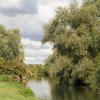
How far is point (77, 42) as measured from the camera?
185ft

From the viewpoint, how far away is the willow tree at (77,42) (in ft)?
184

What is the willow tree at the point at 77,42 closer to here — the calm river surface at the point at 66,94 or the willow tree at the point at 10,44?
the calm river surface at the point at 66,94

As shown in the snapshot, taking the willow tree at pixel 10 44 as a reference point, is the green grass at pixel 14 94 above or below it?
below

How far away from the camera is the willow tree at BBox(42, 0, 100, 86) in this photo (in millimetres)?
56031

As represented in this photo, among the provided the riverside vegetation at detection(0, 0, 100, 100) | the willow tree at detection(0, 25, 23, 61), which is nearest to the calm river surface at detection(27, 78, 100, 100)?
the riverside vegetation at detection(0, 0, 100, 100)

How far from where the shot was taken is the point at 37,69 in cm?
15150

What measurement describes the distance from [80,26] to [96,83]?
12.1 meters

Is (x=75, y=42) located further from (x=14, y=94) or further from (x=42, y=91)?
(x=14, y=94)

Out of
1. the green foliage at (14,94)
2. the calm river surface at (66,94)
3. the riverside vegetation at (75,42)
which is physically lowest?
the calm river surface at (66,94)

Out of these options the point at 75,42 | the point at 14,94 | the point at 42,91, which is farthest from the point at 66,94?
the point at 14,94

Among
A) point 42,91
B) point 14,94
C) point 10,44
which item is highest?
point 10,44

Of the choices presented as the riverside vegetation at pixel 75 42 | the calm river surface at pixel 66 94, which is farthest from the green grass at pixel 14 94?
the riverside vegetation at pixel 75 42

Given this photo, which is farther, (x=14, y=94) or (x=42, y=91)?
(x=42, y=91)

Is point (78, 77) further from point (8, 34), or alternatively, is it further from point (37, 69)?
point (37, 69)
